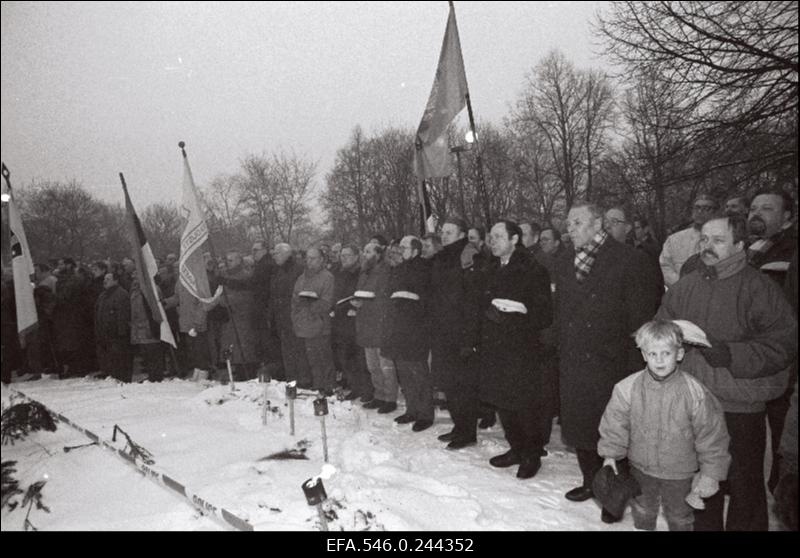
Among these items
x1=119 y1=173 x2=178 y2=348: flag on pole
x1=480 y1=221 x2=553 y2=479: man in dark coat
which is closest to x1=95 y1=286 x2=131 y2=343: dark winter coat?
x1=119 y1=173 x2=178 y2=348: flag on pole

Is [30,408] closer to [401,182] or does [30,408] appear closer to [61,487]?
[61,487]

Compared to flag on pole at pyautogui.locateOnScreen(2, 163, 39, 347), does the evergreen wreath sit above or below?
below

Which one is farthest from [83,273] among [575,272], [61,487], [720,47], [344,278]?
[720,47]

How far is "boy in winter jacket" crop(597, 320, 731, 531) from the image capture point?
2.83 m

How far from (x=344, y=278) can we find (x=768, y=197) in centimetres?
537

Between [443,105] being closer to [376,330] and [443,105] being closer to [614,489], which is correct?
[376,330]

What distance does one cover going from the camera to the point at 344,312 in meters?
7.58

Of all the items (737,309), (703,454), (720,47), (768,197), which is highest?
(720,47)

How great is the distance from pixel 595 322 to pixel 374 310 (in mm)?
3445

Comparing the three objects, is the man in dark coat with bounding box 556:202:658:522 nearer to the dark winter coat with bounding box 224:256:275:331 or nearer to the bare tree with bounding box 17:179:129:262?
the dark winter coat with bounding box 224:256:275:331

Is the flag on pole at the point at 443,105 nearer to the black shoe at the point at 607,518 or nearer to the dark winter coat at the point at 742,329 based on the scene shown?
the dark winter coat at the point at 742,329

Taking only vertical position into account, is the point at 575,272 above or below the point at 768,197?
below

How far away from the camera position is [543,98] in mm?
36312

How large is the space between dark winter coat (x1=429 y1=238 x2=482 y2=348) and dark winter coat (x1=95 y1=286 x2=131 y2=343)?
6.36 m
